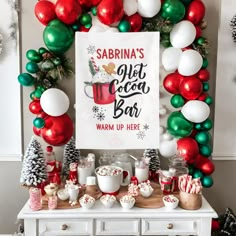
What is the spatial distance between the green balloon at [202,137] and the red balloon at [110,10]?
0.86 m

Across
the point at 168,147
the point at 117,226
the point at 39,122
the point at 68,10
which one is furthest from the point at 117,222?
the point at 68,10

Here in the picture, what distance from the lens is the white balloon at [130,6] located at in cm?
203

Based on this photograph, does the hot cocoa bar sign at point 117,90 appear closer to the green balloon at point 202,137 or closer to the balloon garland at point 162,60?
the balloon garland at point 162,60

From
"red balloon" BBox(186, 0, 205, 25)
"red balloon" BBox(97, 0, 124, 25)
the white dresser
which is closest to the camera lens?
the white dresser

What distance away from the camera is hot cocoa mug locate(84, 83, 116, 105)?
2137mm

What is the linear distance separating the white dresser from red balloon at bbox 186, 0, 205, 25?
1.11 m

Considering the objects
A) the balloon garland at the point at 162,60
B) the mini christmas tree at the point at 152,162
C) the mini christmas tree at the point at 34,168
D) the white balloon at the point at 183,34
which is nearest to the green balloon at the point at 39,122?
the balloon garland at the point at 162,60

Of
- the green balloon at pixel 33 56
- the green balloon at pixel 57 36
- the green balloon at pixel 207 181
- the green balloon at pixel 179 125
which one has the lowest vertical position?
the green balloon at pixel 207 181

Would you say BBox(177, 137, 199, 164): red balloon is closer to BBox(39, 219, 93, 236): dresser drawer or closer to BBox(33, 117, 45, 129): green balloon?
Result: BBox(39, 219, 93, 236): dresser drawer

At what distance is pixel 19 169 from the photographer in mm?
2299

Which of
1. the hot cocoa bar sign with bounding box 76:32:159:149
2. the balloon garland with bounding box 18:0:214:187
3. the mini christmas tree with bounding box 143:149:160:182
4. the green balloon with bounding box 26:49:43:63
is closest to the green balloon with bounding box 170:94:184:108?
the balloon garland with bounding box 18:0:214:187

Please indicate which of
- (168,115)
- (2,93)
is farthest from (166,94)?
(2,93)

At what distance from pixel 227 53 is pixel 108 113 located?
0.85 metres

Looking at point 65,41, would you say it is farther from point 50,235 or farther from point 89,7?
point 50,235
